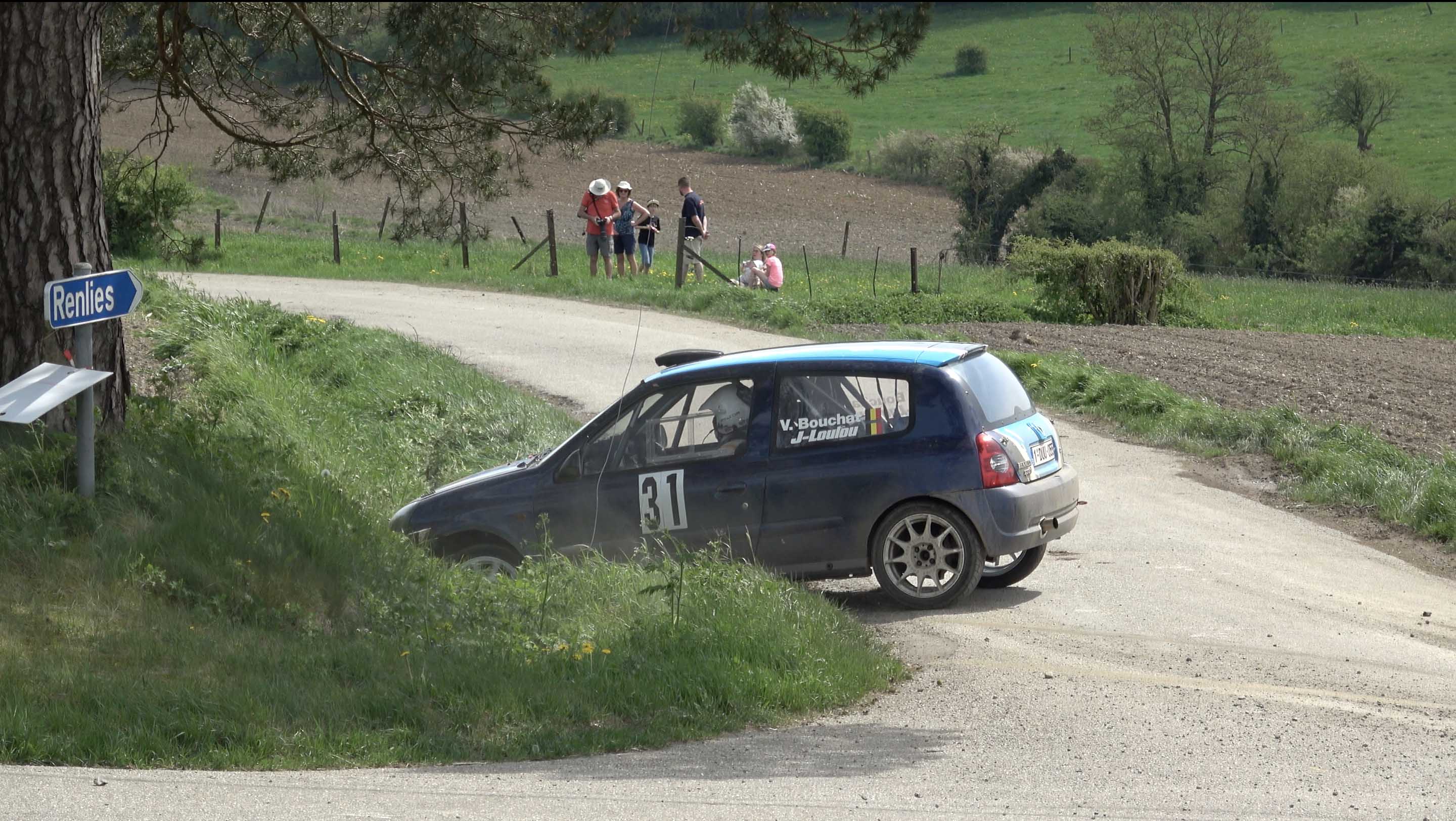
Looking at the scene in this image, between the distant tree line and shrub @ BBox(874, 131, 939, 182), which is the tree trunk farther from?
shrub @ BBox(874, 131, 939, 182)

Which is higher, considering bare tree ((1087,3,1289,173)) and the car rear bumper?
bare tree ((1087,3,1289,173))

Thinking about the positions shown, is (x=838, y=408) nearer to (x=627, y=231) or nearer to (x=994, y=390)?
(x=994, y=390)

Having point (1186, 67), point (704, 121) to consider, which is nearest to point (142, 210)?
point (1186, 67)

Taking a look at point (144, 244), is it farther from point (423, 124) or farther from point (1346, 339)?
point (1346, 339)

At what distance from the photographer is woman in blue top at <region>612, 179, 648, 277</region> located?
86.4ft

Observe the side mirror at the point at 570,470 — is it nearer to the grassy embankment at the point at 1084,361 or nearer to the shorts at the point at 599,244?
the grassy embankment at the point at 1084,361

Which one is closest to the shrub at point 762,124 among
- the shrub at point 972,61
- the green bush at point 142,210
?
the shrub at point 972,61

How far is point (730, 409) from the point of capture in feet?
29.9

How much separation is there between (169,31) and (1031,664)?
790 centimetres

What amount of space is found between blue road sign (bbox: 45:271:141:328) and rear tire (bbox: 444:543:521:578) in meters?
2.57

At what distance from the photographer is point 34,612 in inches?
284

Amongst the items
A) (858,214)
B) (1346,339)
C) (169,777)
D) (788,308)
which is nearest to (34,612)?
(169,777)

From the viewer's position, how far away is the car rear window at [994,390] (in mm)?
8898

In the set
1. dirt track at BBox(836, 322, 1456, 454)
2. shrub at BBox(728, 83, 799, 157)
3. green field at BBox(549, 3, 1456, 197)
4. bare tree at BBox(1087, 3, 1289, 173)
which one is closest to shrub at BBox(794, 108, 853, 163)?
shrub at BBox(728, 83, 799, 157)
